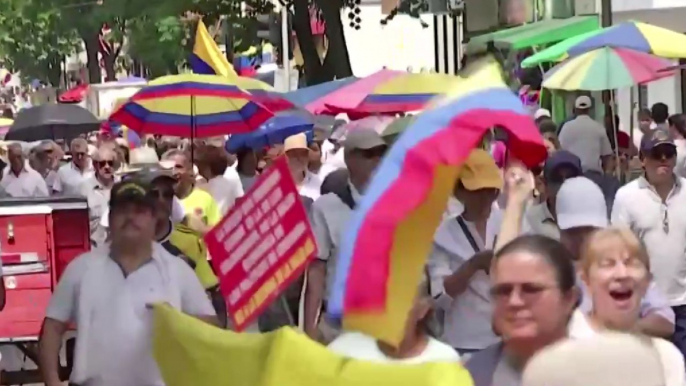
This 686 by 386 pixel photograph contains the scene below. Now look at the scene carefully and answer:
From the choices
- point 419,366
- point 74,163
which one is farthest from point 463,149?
point 74,163

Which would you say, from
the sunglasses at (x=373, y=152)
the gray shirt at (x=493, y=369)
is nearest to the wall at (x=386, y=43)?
the sunglasses at (x=373, y=152)

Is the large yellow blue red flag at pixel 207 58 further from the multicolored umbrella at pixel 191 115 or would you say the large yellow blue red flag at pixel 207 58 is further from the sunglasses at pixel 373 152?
the sunglasses at pixel 373 152

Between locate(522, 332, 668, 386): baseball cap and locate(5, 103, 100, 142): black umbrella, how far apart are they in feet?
70.5

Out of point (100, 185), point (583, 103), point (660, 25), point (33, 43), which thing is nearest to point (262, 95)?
point (100, 185)

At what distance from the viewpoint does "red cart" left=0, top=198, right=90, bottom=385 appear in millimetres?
11047

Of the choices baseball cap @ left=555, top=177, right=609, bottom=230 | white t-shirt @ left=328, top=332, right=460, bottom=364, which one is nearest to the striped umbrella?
baseball cap @ left=555, top=177, right=609, bottom=230

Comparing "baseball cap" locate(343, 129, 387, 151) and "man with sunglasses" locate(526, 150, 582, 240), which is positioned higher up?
"baseball cap" locate(343, 129, 387, 151)

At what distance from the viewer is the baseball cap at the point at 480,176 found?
A: 754 centimetres

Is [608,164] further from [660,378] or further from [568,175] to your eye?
[660,378]

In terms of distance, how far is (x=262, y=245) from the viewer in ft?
22.8

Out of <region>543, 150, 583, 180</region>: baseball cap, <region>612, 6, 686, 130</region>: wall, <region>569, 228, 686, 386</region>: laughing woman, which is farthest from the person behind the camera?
<region>612, 6, 686, 130</region>: wall

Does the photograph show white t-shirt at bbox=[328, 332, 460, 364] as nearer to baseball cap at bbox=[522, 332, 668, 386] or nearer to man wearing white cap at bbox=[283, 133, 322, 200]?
baseball cap at bbox=[522, 332, 668, 386]

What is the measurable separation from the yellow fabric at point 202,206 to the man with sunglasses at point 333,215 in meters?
2.88

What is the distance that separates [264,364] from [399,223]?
0.61 metres
